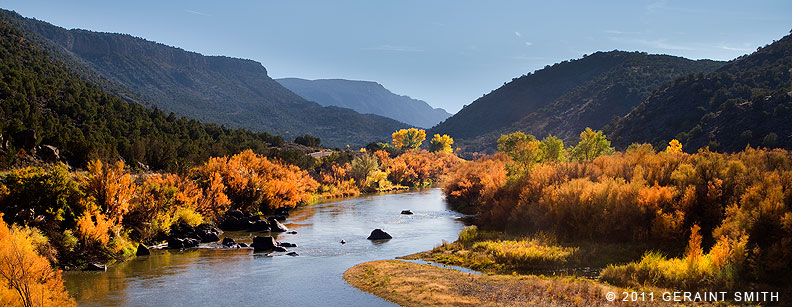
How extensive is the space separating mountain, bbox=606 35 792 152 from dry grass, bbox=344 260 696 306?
54.0 m

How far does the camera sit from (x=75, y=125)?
56281mm

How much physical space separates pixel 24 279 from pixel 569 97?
149m

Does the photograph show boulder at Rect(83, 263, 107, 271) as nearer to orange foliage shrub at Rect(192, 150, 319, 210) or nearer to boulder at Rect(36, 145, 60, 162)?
orange foliage shrub at Rect(192, 150, 319, 210)

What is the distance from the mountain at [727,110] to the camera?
63.9 m

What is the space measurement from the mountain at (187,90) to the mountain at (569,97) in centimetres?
4266

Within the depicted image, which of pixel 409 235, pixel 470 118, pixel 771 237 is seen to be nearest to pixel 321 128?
pixel 470 118

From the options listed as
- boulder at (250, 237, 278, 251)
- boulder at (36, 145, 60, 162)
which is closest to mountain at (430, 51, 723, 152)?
boulder at (250, 237, 278, 251)

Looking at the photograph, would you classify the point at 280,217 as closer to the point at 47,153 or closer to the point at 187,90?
the point at 47,153

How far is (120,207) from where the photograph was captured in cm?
2627

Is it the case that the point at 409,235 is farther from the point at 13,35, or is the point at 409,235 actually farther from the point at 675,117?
the point at 13,35

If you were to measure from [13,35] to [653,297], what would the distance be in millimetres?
91047

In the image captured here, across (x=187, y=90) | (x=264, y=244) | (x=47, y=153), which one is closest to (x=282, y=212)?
(x=264, y=244)

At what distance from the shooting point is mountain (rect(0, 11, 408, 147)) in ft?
497

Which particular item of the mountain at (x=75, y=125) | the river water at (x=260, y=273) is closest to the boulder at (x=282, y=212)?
the river water at (x=260, y=273)
